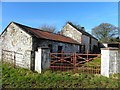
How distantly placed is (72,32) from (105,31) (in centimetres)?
1863

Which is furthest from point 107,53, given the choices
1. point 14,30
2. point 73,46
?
point 73,46

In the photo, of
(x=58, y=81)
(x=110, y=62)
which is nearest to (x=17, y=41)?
(x=58, y=81)

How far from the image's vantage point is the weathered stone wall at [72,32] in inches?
1270

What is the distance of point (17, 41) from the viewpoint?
54.7 feet

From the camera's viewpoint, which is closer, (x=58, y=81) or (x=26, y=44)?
(x=58, y=81)

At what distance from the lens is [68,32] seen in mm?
33250

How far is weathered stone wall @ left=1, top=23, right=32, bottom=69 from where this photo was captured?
611 inches

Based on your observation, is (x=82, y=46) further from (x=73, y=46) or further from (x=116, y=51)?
(x=116, y=51)

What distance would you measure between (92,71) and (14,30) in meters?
7.84

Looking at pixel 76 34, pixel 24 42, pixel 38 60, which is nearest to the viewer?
pixel 38 60

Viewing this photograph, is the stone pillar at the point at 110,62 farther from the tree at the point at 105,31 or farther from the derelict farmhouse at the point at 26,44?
the tree at the point at 105,31

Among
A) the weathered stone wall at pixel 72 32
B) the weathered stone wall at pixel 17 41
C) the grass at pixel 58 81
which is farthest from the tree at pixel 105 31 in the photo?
the grass at pixel 58 81

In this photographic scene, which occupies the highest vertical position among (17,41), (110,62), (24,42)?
(17,41)

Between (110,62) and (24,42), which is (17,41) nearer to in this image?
(24,42)
